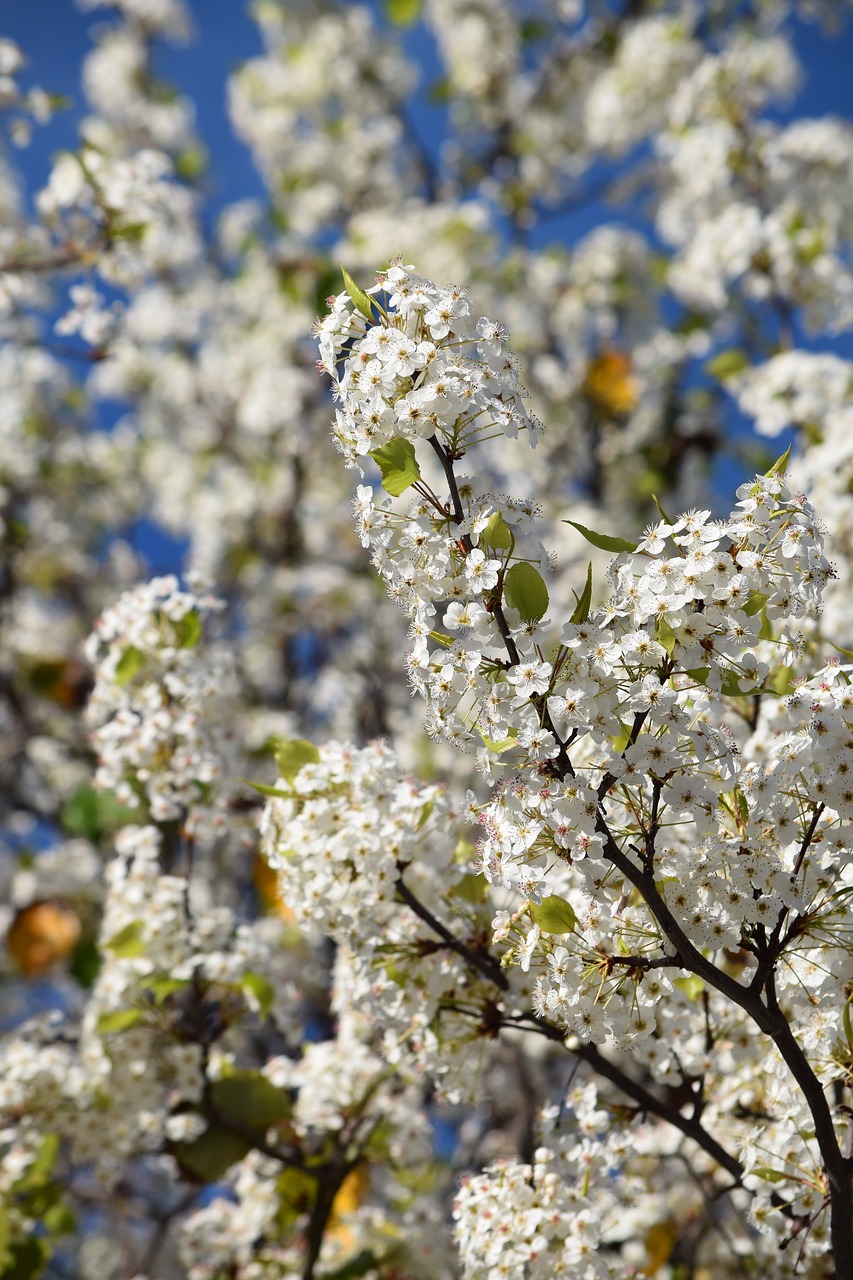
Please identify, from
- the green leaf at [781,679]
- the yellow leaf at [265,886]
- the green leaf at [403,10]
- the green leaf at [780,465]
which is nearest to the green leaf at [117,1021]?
the green leaf at [781,679]

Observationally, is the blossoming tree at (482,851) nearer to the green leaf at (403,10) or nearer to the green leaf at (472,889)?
the green leaf at (472,889)

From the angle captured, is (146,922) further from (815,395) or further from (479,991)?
(815,395)

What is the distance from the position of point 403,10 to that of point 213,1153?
10.8 meters

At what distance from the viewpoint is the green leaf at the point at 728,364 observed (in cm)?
673

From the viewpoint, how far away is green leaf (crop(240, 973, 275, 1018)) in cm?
362

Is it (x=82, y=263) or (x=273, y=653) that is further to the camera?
(x=273, y=653)

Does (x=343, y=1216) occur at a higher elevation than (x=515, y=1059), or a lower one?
lower

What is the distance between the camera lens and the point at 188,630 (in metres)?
3.89

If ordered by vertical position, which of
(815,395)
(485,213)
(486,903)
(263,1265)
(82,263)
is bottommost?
(263,1265)

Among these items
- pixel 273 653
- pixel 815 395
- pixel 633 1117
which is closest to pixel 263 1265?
pixel 633 1117

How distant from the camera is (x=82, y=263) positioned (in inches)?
202

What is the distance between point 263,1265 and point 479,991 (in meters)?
1.96

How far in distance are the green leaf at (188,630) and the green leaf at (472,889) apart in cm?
138

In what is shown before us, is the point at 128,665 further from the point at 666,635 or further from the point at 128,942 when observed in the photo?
the point at 666,635
